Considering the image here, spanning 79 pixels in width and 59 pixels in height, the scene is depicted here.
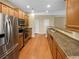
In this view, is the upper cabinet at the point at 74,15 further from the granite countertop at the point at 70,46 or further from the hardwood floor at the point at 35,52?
the hardwood floor at the point at 35,52

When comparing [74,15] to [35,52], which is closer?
[74,15]

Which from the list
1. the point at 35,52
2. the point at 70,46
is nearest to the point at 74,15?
the point at 70,46

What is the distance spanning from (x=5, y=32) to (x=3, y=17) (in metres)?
0.31

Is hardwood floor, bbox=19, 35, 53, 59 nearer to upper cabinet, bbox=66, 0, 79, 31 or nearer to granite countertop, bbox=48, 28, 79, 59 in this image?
granite countertop, bbox=48, 28, 79, 59

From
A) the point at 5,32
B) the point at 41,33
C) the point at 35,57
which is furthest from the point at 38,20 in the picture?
the point at 5,32

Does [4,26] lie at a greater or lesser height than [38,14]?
lesser

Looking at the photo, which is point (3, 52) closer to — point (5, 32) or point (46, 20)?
point (5, 32)

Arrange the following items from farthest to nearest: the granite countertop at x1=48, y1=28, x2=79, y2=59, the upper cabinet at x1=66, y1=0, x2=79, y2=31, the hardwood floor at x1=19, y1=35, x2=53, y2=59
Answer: the hardwood floor at x1=19, y1=35, x2=53, y2=59, the upper cabinet at x1=66, y1=0, x2=79, y2=31, the granite countertop at x1=48, y1=28, x2=79, y2=59

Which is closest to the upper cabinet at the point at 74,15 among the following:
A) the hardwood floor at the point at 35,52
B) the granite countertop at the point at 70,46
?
the granite countertop at the point at 70,46

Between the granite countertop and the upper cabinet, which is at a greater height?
the upper cabinet

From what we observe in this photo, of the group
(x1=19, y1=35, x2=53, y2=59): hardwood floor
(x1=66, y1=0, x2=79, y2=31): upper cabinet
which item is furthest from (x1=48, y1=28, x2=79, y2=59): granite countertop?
(x1=19, y1=35, x2=53, y2=59): hardwood floor

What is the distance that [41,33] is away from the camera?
14125mm

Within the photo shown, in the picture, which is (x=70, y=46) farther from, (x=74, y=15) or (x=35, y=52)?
(x=35, y=52)

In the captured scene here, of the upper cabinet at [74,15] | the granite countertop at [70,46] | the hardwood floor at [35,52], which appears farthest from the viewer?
the hardwood floor at [35,52]
